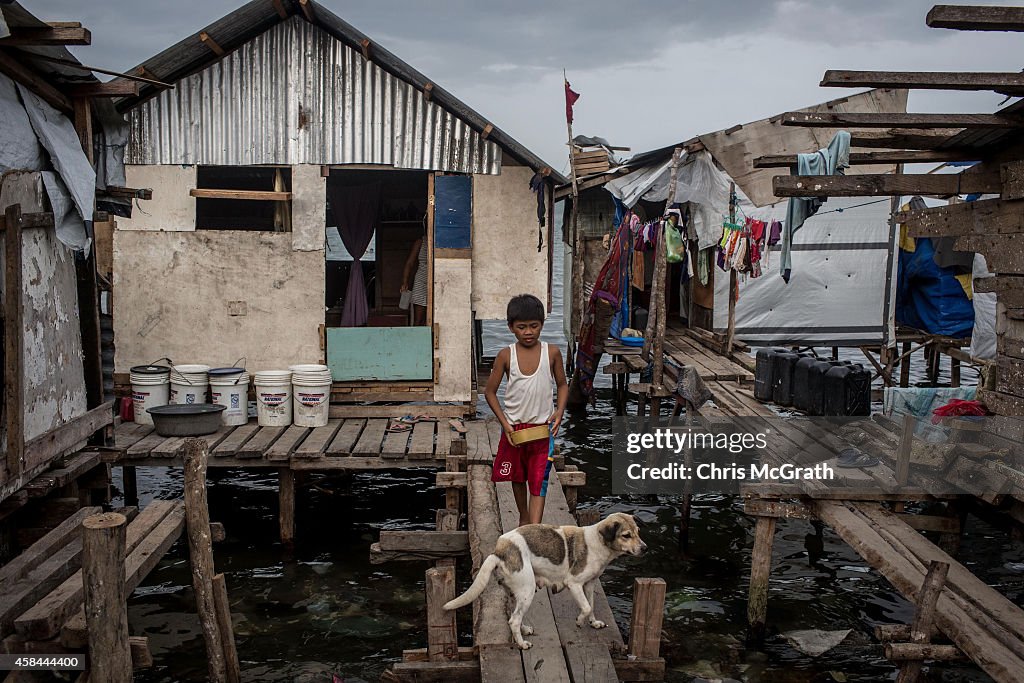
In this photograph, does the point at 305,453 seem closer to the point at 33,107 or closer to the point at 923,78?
the point at 33,107

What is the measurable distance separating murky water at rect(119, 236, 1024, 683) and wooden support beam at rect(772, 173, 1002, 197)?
376 centimetres

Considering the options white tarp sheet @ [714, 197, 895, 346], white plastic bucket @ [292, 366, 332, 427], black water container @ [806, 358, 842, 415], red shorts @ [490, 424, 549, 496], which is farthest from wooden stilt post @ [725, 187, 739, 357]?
red shorts @ [490, 424, 549, 496]

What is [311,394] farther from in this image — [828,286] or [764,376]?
[828,286]

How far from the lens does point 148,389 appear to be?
10.5 m

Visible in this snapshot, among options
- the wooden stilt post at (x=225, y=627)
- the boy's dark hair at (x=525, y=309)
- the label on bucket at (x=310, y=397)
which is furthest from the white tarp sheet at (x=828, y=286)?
the wooden stilt post at (x=225, y=627)

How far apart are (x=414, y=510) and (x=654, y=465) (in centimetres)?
458

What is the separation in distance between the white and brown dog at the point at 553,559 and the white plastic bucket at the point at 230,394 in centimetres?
664

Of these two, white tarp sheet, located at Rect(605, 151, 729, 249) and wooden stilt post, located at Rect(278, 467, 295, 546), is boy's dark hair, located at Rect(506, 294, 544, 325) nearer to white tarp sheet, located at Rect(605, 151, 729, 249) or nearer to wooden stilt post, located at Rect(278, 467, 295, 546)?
wooden stilt post, located at Rect(278, 467, 295, 546)

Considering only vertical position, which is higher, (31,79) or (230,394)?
(31,79)

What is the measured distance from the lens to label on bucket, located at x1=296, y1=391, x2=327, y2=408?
10.6 metres

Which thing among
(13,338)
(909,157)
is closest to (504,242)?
(909,157)

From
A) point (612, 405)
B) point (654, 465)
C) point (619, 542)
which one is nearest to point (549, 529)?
point (619, 542)

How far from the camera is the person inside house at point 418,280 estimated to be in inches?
491

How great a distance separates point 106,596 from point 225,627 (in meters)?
2.08
